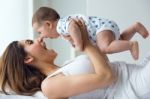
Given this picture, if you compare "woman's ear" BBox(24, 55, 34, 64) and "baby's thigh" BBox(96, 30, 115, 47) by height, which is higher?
"baby's thigh" BBox(96, 30, 115, 47)

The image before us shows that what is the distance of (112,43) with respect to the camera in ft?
4.74

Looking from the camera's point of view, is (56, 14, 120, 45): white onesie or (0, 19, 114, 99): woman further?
(56, 14, 120, 45): white onesie

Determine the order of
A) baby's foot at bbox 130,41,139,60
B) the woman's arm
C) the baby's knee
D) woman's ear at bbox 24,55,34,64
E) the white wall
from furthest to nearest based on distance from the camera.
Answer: the white wall → woman's ear at bbox 24,55,34,64 → the baby's knee → baby's foot at bbox 130,41,139,60 → the woman's arm

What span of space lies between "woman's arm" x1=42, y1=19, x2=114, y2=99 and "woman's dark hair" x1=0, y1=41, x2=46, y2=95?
281 millimetres

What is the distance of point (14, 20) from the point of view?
7.43ft

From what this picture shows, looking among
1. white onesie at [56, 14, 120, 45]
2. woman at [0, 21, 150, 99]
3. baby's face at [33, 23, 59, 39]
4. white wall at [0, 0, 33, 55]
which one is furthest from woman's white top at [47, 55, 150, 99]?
white wall at [0, 0, 33, 55]

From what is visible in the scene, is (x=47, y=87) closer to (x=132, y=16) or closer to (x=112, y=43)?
(x=112, y=43)

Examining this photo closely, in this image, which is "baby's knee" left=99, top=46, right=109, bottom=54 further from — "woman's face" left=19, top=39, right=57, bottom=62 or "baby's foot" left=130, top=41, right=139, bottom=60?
"woman's face" left=19, top=39, right=57, bottom=62

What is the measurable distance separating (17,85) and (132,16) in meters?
1.13

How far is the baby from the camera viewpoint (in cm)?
136

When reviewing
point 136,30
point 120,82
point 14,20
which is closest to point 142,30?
point 136,30

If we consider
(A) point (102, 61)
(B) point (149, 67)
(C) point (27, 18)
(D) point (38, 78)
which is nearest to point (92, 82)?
(A) point (102, 61)

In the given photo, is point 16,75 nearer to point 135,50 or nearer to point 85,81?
point 85,81

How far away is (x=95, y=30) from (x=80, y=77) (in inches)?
14.9
